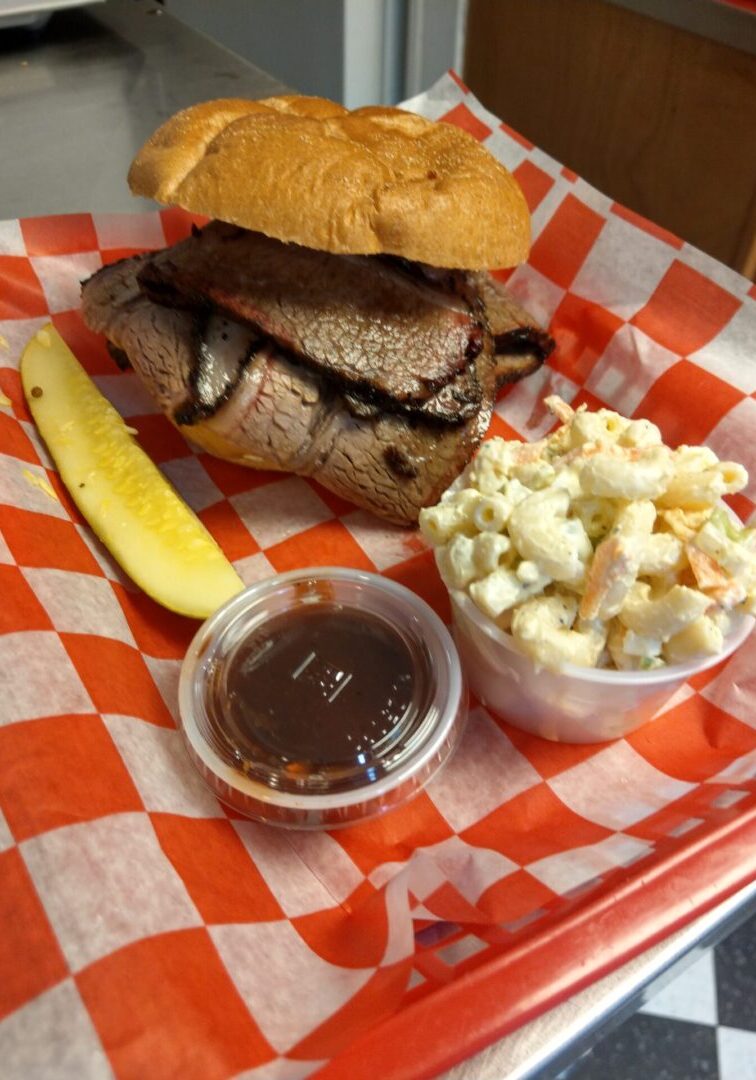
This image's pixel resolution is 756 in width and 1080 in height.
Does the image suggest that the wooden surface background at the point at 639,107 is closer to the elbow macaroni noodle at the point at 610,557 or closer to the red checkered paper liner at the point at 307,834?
the red checkered paper liner at the point at 307,834

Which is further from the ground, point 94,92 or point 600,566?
point 94,92

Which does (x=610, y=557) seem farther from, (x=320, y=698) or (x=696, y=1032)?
(x=696, y=1032)

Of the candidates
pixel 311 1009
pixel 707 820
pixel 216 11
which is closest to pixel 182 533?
pixel 311 1009

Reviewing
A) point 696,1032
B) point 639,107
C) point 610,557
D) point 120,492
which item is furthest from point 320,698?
point 639,107

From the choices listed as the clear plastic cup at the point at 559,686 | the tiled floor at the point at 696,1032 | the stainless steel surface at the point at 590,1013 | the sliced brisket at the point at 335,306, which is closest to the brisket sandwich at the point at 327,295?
the sliced brisket at the point at 335,306

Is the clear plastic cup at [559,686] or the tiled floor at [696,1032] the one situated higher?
the clear plastic cup at [559,686]

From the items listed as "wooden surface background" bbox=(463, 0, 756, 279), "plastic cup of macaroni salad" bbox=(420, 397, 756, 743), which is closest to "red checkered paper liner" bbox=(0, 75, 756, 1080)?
"plastic cup of macaroni salad" bbox=(420, 397, 756, 743)
